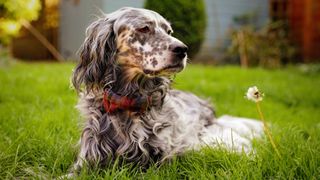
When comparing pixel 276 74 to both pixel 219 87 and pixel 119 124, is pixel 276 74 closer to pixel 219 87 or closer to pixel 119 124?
pixel 219 87

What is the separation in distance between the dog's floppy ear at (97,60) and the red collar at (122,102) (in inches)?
5.0

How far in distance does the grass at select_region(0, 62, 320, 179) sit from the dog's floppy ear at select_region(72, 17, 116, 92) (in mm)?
461

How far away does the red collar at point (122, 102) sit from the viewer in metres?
2.90

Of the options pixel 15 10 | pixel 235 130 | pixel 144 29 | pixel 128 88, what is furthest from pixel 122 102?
pixel 15 10

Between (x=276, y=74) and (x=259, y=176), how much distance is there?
6.06 metres

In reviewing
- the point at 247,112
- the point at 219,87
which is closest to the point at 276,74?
the point at 219,87

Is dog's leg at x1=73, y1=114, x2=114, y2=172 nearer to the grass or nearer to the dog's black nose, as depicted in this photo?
the grass

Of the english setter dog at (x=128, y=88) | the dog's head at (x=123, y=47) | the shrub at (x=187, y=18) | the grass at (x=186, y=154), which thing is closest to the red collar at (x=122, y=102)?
the english setter dog at (x=128, y=88)

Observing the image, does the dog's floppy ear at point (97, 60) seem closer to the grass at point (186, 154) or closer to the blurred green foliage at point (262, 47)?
the grass at point (186, 154)

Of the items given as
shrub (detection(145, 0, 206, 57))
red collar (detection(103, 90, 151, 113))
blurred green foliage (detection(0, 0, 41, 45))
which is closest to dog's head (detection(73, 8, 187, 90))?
red collar (detection(103, 90, 151, 113))

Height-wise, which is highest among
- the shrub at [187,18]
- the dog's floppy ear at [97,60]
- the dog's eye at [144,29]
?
the dog's eye at [144,29]

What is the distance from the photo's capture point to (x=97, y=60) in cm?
303

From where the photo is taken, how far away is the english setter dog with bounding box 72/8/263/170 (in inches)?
113

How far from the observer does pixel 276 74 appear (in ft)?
27.5
